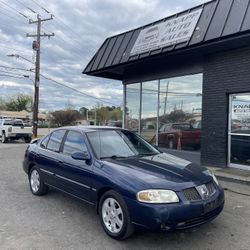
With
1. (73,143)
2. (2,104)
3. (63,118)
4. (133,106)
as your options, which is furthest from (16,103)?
(73,143)

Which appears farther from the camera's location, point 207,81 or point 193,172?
point 207,81

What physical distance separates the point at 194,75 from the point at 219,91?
1.40 metres

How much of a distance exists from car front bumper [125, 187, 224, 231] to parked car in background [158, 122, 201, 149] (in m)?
6.37

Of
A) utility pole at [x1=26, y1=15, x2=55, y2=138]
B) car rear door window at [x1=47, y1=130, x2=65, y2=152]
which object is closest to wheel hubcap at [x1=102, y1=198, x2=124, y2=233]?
car rear door window at [x1=47, y1=130, x2=65, y2=152]

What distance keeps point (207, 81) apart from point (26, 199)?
633 cm

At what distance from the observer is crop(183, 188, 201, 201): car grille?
3.96 metres

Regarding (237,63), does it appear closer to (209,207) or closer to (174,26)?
(174,26)

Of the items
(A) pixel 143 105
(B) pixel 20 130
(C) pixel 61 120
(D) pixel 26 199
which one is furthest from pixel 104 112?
(D) pixel 26 199

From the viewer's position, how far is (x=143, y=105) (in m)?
12.4

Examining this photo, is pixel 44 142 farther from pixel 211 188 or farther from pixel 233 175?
pixel 233 175

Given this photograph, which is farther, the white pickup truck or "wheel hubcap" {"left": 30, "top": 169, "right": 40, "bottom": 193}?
the white pickup truck

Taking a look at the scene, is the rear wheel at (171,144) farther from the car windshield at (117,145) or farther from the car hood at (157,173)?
the car hood at (157,173)

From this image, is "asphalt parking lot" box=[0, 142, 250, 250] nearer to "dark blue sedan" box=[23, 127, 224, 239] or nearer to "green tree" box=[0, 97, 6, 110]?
"dark blue sedan" box=[23, 127, 224, 239]

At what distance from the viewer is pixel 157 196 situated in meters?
3.87
